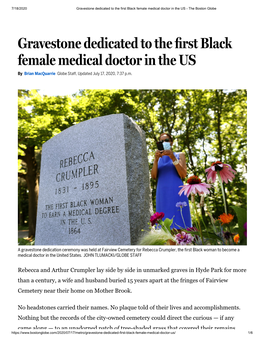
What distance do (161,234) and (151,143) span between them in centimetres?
1053

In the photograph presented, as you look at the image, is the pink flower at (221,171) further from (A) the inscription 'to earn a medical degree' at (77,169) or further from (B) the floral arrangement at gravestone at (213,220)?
(A) the inscription 'to earn a medical degree' at (77,169)

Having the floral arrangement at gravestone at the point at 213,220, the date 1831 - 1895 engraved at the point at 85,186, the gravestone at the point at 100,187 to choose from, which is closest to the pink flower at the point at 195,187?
the floral arrangement at gravestone at the point at 213,220

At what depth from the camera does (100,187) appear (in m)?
3.77

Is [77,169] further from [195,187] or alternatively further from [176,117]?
[176,117]

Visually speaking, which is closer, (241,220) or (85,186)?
(241,220)

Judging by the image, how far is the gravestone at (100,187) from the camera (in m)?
3.46

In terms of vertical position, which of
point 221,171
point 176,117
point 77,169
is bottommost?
point 221,171

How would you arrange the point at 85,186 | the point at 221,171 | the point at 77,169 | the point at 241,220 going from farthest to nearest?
the point at 77,169 → the point at 85,186 → the point at 221,171 → the point at 241,220

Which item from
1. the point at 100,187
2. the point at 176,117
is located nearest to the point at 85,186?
the point at 100,187

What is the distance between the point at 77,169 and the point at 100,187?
0.70 metres

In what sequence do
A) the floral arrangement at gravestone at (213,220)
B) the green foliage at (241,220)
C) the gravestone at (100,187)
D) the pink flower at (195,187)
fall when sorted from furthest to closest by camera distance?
the gravestone at (100,187) < the pink flower at (195,187) < the floral arrangement at gravestone at (213,220) < the green foliage at (241,220)

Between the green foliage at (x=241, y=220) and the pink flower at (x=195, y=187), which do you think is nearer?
the green foliage at (x=241, y=220)
